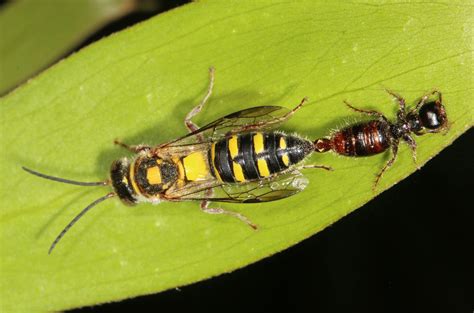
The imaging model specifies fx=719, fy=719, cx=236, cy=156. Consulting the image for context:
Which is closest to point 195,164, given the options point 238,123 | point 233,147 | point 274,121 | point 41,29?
point 233,147

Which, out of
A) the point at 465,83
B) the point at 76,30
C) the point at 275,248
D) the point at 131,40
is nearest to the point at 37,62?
the point at 76,30

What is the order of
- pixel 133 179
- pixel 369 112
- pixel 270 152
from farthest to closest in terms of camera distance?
pixel 133 179 < pixel 270 152 < pixel 369 112

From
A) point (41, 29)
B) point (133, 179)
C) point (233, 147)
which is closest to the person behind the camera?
point (233, 147)

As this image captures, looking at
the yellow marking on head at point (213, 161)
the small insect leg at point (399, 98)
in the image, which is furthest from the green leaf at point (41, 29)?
the small insect leg at point (399, 98)

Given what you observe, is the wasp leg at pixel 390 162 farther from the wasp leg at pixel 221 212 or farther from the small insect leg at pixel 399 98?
the wasp leg at pixel 221 212

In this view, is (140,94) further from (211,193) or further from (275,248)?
(275,248)

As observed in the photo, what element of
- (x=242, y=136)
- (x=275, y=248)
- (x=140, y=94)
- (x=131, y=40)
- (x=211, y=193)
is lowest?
(x=275, y=248)

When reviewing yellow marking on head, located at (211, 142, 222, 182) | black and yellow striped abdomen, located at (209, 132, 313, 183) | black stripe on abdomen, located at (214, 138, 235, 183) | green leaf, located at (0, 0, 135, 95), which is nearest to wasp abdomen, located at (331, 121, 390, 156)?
black and yellow striped abdomen, located at (209, 132, 313, 183)

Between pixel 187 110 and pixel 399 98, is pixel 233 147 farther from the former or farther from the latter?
pixel 399 98
